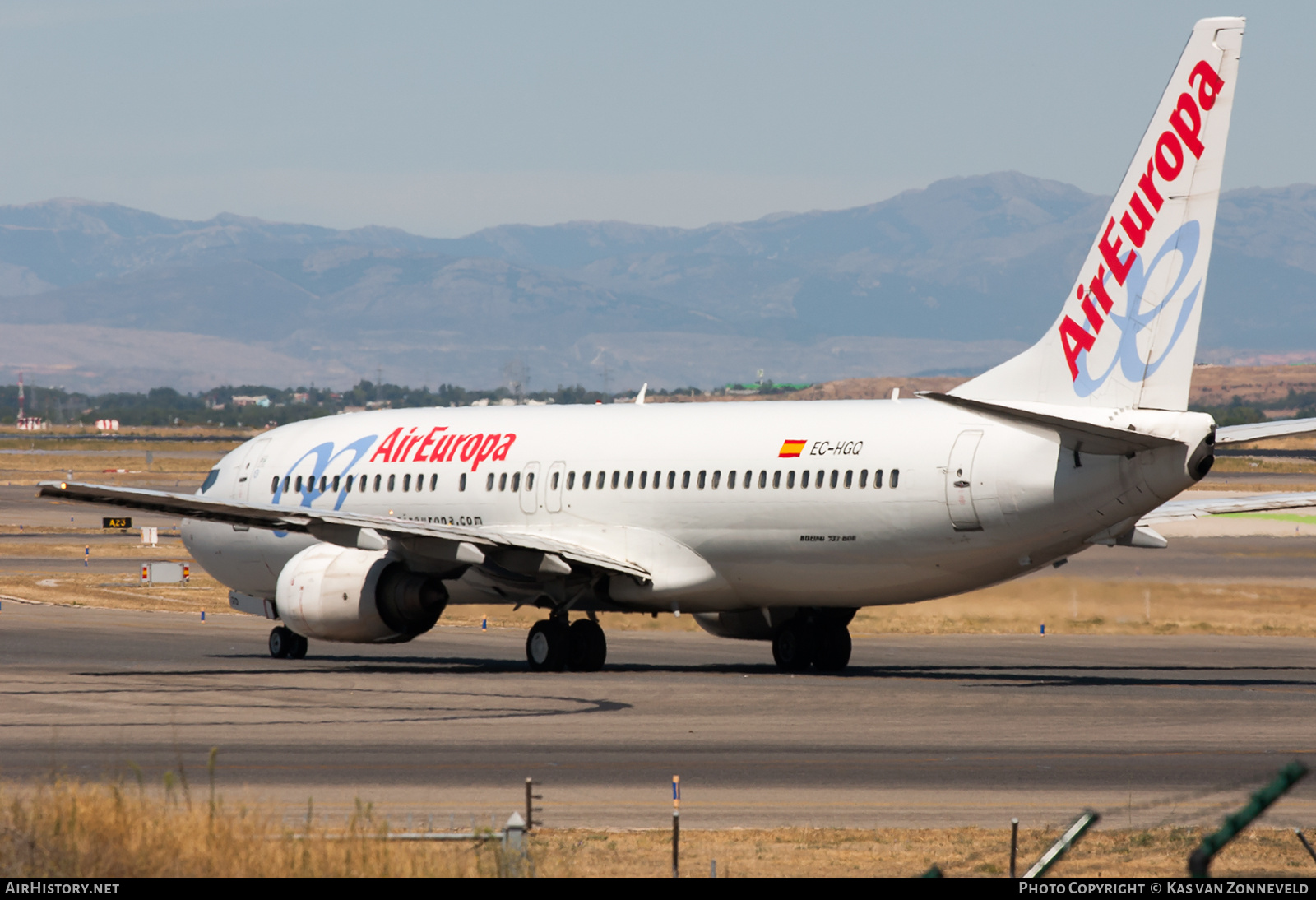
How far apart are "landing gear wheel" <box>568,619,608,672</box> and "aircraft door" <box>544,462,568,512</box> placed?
2393 mm

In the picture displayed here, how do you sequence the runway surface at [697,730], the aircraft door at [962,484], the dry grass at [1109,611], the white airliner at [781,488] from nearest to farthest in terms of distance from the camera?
the runway surface at [697,730] < the white airliner at [781,488] < the aircraft door at [962,484] < the dry grass at [1109,611]

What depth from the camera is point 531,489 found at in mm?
34500

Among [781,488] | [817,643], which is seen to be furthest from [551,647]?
[781,488]

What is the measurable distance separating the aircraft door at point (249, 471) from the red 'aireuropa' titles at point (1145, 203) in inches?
711

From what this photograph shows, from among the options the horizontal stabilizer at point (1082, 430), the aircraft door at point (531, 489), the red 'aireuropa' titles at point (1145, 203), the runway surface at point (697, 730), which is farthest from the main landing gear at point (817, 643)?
the horizontal stabilizer at point (1082, 430)

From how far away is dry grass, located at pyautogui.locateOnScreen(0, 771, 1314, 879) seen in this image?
456 inches

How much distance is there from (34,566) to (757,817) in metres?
48.7

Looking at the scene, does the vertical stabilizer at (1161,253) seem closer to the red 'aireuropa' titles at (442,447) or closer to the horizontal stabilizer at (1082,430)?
the horizontal stabilizer at (1082,430)

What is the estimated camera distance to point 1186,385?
2683cm

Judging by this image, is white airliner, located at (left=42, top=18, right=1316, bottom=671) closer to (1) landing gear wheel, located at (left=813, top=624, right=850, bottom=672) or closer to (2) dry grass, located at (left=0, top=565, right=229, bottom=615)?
(1) landing gear wheel, located at (left=813, top=624, right=850, bottom=672)

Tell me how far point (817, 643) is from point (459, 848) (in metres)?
19.9

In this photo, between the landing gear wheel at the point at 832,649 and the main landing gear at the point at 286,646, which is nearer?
the landing gear wheel at the point at 832,649

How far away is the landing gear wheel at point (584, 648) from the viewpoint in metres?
32.8

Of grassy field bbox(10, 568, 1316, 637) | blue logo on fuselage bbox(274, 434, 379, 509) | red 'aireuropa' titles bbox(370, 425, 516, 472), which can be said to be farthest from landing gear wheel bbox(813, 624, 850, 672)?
blue logo on fuselage bbox(274, 434, 379, 509)
